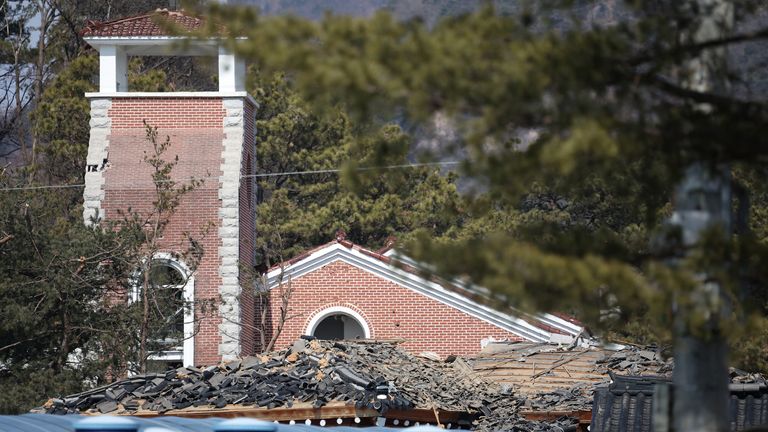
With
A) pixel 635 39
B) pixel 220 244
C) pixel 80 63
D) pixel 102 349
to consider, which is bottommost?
pixel 635 39

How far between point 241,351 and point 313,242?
1652 centimetres

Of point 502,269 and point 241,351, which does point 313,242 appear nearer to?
point 241,351

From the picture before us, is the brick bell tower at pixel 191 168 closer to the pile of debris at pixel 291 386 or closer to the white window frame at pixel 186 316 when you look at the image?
the white window frame at pixel 186 316

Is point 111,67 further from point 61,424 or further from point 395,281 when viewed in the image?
point 61,424

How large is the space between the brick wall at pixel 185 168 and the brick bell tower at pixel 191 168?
0.02 metres

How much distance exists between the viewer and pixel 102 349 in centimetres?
2883

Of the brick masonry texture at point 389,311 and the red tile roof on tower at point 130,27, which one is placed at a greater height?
the red tile roof on tower at point 130,27

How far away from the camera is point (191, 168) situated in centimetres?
3225

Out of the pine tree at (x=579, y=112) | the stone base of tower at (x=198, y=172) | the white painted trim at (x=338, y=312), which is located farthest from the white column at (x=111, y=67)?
the pine tree at (x=579, y=112)

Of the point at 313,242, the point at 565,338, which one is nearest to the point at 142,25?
the point at 565,338

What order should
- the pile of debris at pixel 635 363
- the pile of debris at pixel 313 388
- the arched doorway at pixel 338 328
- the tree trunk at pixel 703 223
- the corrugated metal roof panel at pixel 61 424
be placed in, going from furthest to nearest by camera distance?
the arched doorway at pixel 338 328 → the pile of debris at pixel 635 363 → the pile of debris at pixel 313 388 → the corrugated metal roof panel at pixel 61 424 → the tree trunk at pixel 703 223

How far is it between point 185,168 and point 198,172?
12.3 inches

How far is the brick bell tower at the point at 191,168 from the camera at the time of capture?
3206cm

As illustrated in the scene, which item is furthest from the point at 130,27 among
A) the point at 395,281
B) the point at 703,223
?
the point at 703,223
